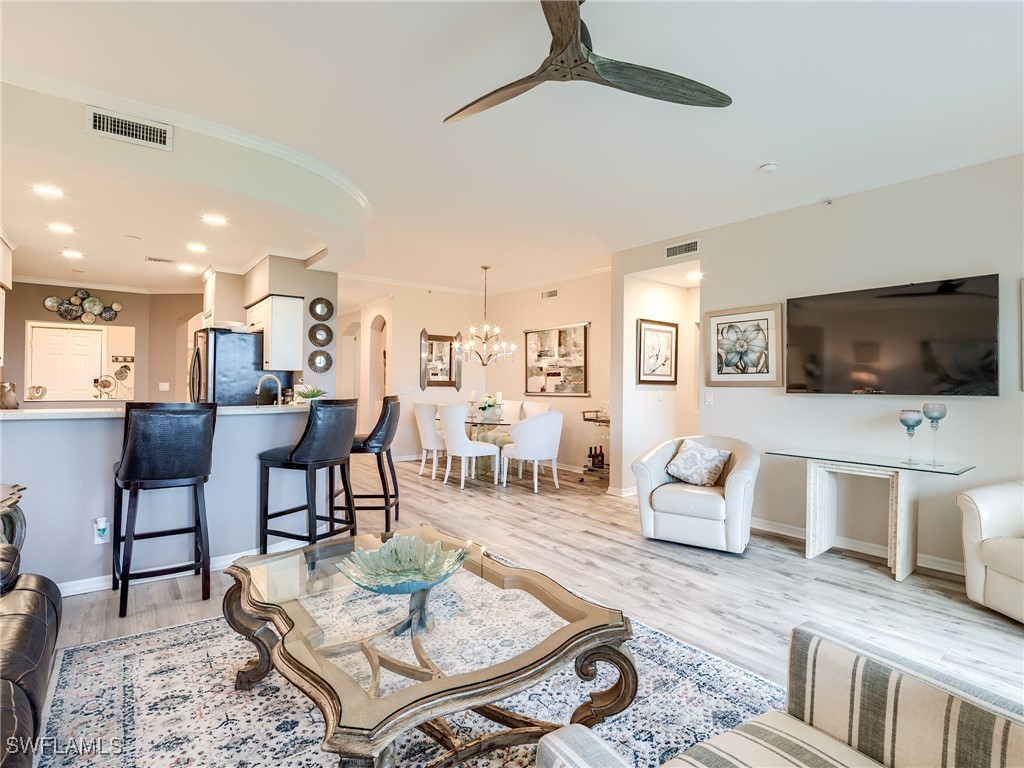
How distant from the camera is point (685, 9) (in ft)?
6.92

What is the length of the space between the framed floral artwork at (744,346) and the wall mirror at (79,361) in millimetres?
8378

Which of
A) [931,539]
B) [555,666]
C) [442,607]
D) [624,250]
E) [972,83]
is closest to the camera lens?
[555,666]

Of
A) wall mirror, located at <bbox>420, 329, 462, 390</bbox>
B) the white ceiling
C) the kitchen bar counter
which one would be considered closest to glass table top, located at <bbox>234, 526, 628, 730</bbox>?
Result: the kitchen bar counter

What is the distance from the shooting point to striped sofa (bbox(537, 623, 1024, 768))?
933mm

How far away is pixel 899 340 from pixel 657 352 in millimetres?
2601

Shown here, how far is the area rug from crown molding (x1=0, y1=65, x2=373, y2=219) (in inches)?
108

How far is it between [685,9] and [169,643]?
3597 millimetres

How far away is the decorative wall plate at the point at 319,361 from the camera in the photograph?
5.87m

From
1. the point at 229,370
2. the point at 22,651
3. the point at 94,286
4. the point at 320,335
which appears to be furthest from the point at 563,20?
the point at 94,286

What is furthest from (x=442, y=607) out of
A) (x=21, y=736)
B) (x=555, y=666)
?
(x=21, y=736)

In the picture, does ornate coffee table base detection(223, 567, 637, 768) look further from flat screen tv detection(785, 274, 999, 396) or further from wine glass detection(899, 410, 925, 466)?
flat screen tv detection(785, 274, 999, 396)

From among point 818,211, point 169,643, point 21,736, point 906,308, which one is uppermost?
point 818,211

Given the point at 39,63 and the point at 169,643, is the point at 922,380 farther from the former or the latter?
the point at 39,63

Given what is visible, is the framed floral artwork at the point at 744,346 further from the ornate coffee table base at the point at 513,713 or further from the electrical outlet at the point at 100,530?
the electrical outlet at the point at 100,530
